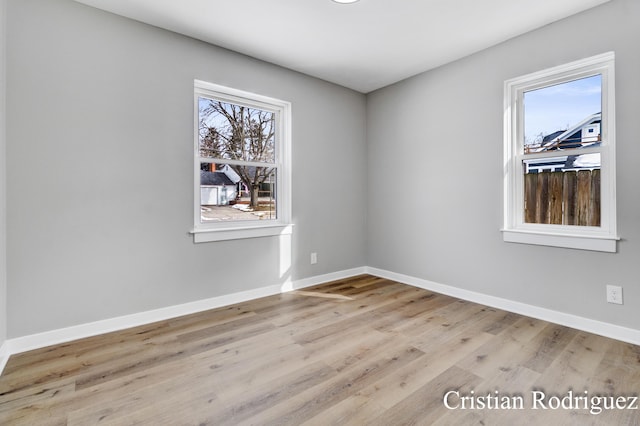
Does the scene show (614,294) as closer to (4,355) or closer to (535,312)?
(535,312)

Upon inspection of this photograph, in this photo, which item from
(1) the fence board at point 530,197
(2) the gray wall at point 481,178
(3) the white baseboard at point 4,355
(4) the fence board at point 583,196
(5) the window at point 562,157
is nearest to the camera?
(3) the white baseboard at point 4,355

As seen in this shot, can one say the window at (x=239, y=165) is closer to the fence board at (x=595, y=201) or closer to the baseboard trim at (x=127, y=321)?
the baseboard trim at (x=127, y=321)

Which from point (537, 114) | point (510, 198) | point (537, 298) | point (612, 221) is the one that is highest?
point (537, 114)

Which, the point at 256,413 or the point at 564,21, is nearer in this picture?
the point at 256,413

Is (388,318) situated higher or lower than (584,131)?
lower

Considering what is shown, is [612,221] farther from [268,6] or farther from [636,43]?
[268,6]

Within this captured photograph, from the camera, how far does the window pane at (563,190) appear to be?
2.47m

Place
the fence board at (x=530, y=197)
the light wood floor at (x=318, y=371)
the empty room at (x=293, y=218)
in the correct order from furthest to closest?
the fence board at (x=530, y=197) < the empty room at (x=293, y=218) < the light wood floor at (x=318, y=371)

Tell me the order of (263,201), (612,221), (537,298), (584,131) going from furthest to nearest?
(263,201)
(537,298)
(584,131)
(612,221)

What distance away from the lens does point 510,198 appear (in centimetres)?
293

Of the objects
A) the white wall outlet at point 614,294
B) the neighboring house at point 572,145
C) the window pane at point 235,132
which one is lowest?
the white wall outlet at point 614,294

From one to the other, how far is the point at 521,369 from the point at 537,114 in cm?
215

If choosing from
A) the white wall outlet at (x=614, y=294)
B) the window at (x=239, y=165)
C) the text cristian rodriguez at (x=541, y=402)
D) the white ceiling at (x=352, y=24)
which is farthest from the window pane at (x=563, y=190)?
the window at (x=239, y=165)

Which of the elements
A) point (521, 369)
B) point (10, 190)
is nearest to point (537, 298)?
point (521, 369)
